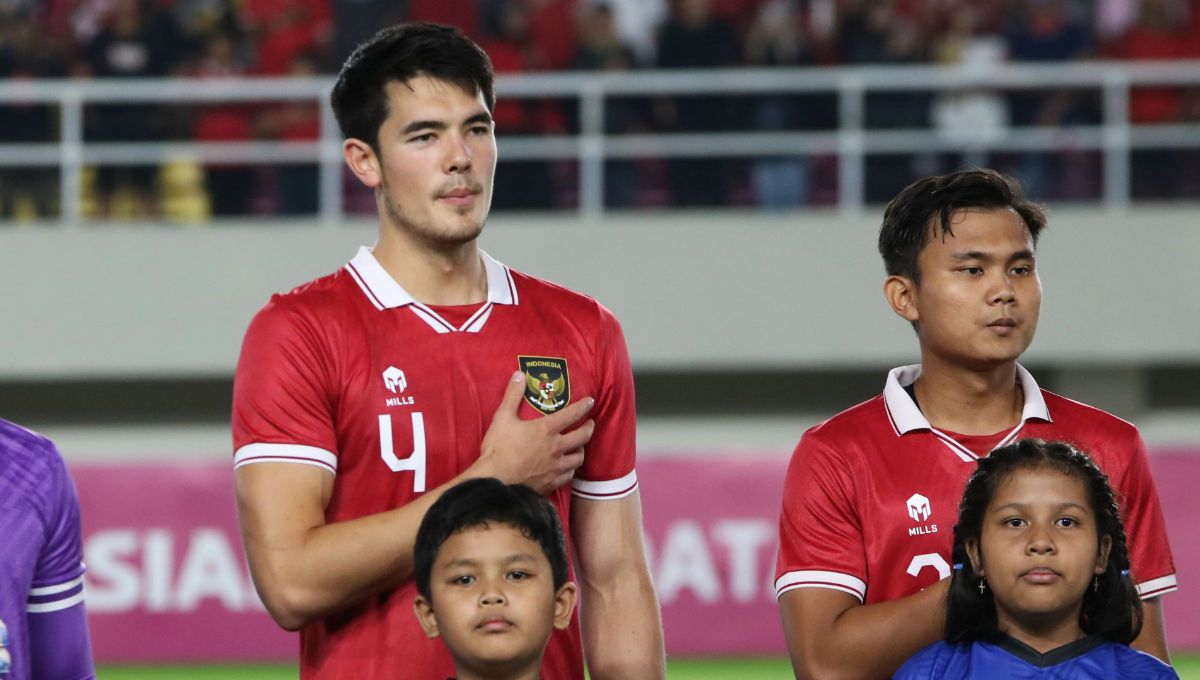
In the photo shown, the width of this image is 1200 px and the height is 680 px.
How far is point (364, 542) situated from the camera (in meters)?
3.55

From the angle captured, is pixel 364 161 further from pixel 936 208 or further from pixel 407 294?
pixel 936 208

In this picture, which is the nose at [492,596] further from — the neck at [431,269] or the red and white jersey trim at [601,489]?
the neck at [431,269]

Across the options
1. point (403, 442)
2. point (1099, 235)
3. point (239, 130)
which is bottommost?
point (403, 442)

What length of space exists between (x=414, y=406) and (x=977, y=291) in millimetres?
1174

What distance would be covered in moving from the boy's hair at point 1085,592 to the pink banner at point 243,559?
765 centimetres

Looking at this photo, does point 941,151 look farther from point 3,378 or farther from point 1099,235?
point 3,378

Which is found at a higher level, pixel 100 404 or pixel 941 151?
pixel 941 151

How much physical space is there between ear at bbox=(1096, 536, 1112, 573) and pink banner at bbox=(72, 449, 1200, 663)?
768 centimetres

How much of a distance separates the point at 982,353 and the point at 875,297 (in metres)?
8.72

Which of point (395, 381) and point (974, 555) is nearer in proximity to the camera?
point (974, 555)

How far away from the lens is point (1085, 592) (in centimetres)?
361

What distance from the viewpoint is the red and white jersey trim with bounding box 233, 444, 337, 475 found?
363cm

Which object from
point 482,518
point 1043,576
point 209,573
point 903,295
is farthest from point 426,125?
point 209,573

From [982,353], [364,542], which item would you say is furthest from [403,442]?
[982,353]
